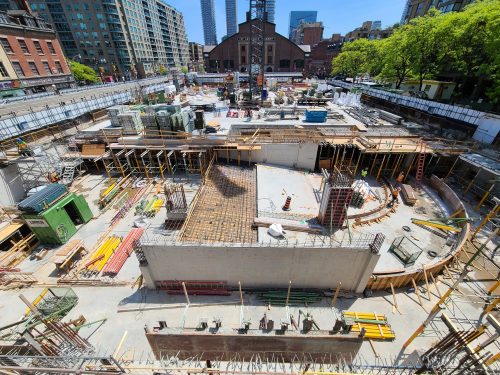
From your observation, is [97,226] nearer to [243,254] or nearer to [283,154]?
[243,254]

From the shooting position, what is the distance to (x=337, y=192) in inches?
583

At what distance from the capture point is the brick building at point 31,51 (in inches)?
1602

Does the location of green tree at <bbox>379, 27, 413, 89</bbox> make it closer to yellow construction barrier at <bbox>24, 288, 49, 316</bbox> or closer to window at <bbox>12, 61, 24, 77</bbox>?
yellow construction barrier at <bbox>24, 288, 49, 316</bbox>

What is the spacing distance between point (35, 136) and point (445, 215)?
4318cm

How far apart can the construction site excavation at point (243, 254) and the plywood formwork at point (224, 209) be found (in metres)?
0.16

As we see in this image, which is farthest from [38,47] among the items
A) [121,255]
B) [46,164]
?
[121,255]

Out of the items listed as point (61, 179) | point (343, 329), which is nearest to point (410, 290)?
point (343, 329)

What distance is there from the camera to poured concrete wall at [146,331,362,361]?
10.1 m

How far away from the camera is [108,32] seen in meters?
74.8

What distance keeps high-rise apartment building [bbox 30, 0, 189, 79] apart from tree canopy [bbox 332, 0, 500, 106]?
275 feet

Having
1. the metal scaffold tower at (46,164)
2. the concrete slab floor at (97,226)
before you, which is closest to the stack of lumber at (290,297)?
the concrete slab floor at (97,226)

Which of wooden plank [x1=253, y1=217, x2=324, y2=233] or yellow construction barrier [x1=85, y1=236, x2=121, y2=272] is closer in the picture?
yellow construction barrier [x1=85, y1=236, x2=121, y2=272]

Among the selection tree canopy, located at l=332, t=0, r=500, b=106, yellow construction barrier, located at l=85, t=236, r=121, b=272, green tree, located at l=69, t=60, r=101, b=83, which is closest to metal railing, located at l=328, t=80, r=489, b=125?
tree canopy, located at l=332, t=0, r=500, b=106

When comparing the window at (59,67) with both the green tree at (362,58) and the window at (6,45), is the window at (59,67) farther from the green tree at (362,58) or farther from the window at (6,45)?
the green tree at (362,58)
